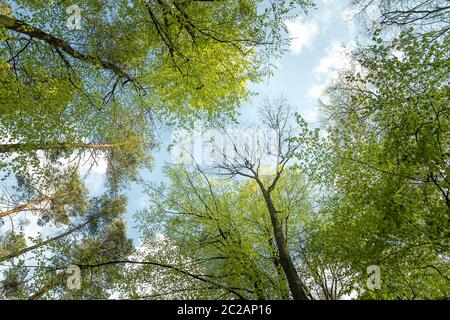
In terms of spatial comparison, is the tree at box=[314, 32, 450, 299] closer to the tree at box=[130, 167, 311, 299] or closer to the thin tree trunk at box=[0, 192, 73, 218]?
the tree at box=[130, 167, 311, 299]

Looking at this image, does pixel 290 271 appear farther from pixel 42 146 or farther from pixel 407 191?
pixel 42 146

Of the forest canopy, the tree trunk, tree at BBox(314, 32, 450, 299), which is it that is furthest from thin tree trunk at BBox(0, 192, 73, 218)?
tree at BBox(314, 32, 450, 299)

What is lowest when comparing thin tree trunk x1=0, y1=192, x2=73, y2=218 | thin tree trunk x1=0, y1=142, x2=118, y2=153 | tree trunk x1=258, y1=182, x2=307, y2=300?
tree trunk x1=258, y1=182, x2=307, y2=300

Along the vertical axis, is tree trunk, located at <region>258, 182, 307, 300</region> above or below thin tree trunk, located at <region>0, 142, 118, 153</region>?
below

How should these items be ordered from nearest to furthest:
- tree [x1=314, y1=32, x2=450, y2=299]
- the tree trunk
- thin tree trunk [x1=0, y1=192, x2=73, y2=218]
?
tree [x1=314, y1=32, x2=450, y2=299]
the tree trunk
thin tree trunk [x1=0, y1=192, x2=73, y2=218]

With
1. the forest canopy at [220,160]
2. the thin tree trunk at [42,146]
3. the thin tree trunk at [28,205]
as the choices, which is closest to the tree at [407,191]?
the forest canopy at [220,160]

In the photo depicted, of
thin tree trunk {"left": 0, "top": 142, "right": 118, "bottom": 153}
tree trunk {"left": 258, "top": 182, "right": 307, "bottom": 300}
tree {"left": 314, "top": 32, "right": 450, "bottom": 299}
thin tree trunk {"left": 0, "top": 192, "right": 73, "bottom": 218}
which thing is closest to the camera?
tree {"left": 314, "top": 32, "right": 450, "bottom": 299}

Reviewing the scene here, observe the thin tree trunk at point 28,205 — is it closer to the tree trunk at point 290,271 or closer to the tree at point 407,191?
the tree trunk at point 290,271

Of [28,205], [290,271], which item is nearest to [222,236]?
[290,271]

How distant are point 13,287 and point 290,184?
1198 centimetres

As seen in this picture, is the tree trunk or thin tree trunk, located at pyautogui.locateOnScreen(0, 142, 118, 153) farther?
thin tree trunk, located at pyautogui.locateOnScreen(0, 142, 118, 153)

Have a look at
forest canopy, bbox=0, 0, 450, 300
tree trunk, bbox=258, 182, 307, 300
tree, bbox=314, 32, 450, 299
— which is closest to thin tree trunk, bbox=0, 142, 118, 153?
forest canopy, bbox=0, 0, 450, 300

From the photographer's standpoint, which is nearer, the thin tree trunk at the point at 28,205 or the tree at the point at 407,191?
the tree at the point at 407,191

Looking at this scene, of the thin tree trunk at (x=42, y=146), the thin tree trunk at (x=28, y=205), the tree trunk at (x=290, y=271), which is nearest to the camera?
the tree trunk at (x=290, y=271)
